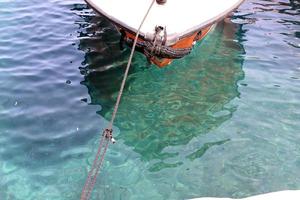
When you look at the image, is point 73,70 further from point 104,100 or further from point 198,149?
point 198,149

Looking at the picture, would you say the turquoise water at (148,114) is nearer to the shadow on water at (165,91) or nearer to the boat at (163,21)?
the shadow on water at (165,91)

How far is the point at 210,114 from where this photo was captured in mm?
7102

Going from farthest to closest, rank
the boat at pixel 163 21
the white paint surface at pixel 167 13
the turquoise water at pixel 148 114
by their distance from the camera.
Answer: the white paint surface at pixel 167 13
the boat at pixel 163 21
the turquoise water at pixel 148 114

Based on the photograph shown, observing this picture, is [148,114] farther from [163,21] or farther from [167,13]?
[167,13]

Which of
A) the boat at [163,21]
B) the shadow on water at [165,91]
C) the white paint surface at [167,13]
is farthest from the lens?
the white paint surface at [167,13]

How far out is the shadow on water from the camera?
21.3 feet

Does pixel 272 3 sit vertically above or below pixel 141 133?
above

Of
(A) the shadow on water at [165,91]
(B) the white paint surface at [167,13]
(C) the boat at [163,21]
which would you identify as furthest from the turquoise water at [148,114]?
(B) the white paint surface at [167,13]

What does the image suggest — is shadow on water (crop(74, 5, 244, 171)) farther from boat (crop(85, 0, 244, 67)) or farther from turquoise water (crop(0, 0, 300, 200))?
boat (crop(85, 0, 244, 67))

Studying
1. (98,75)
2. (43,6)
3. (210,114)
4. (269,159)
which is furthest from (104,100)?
(43,6)

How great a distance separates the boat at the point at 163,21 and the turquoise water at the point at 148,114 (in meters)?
1.02

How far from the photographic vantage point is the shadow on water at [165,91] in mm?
6480

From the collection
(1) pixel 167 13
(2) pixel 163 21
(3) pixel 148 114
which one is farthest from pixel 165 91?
(1) pixel 167 13

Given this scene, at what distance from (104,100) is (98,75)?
93cm
